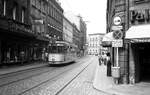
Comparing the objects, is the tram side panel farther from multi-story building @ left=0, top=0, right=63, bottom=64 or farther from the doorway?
the doorway

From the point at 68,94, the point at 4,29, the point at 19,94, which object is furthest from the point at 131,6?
the point at 4,29

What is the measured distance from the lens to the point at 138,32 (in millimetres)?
12953

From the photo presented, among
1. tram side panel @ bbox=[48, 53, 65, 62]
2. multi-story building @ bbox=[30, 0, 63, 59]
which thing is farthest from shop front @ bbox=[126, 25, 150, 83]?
multi-story building @ bbox=[30, 0, 63, 59]

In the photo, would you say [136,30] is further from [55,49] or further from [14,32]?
[55,49]

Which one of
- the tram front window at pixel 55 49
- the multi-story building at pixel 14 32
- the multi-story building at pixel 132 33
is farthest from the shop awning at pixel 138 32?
the tram front window at pixel 55 49

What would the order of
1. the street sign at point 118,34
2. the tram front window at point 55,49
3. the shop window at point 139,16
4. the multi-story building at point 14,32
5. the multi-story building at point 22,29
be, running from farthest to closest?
the tram front window at point 55,49 → the multi-story building at point 22,29 → the multi-story building at point 14,32 → the street sign at point 118,34 → the shop window at point 139,16

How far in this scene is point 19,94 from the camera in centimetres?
1020

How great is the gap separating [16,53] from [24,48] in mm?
2975

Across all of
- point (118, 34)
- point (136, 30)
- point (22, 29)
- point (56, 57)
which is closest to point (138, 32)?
point (136, 30)

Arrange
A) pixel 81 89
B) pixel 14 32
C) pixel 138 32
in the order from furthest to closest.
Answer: pixel 14 32 < pixel 138 32 < pixel 81 89

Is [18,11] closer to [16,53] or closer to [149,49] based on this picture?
[16,53]

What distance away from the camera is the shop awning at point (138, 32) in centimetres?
1249

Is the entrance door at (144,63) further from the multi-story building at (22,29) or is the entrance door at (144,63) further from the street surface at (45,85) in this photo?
the multi-story building at (22,29)

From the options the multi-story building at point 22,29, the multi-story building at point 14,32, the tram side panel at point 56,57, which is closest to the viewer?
the multi-story building at point 14,32
